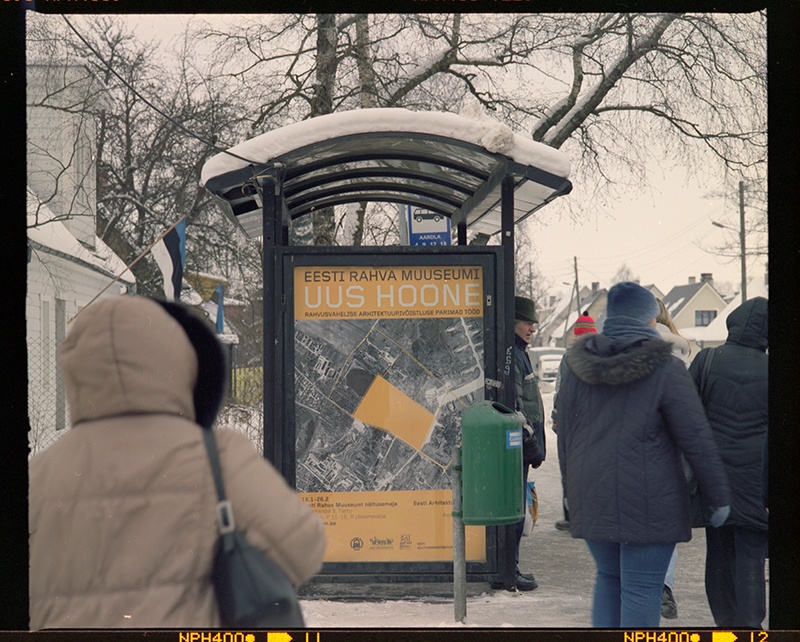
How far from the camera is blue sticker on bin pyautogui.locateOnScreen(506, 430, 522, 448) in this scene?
4.19 metres

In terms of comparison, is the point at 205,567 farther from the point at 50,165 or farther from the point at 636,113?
the point at 636,113

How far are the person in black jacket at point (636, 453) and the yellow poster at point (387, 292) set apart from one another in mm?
1354

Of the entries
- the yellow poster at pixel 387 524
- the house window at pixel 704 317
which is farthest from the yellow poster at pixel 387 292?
the house window at pixel 704 317

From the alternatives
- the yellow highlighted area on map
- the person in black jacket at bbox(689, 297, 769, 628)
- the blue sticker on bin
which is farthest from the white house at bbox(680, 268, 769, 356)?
the yellow highlighted area on map

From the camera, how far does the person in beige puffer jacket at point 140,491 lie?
1.86 m

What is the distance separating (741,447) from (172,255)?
9.67ft

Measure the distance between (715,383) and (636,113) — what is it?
819cm

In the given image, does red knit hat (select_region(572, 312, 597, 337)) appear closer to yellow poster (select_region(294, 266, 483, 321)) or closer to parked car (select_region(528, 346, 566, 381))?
yellow poster (select_region(294, 266, 483, 321))

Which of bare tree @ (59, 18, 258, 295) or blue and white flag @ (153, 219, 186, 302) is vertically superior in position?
bare tree @ (59, 18, 258, 295)

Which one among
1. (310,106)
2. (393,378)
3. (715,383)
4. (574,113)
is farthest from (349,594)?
(574,113)

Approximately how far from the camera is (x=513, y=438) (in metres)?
4.21

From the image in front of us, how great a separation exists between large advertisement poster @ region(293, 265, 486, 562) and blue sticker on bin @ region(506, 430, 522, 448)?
0.52 meters

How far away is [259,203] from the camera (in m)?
Result: 5.38

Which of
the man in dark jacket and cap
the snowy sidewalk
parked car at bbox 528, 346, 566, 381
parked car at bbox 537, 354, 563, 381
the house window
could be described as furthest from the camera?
parked car at bbox 528, 346, 566, 381
